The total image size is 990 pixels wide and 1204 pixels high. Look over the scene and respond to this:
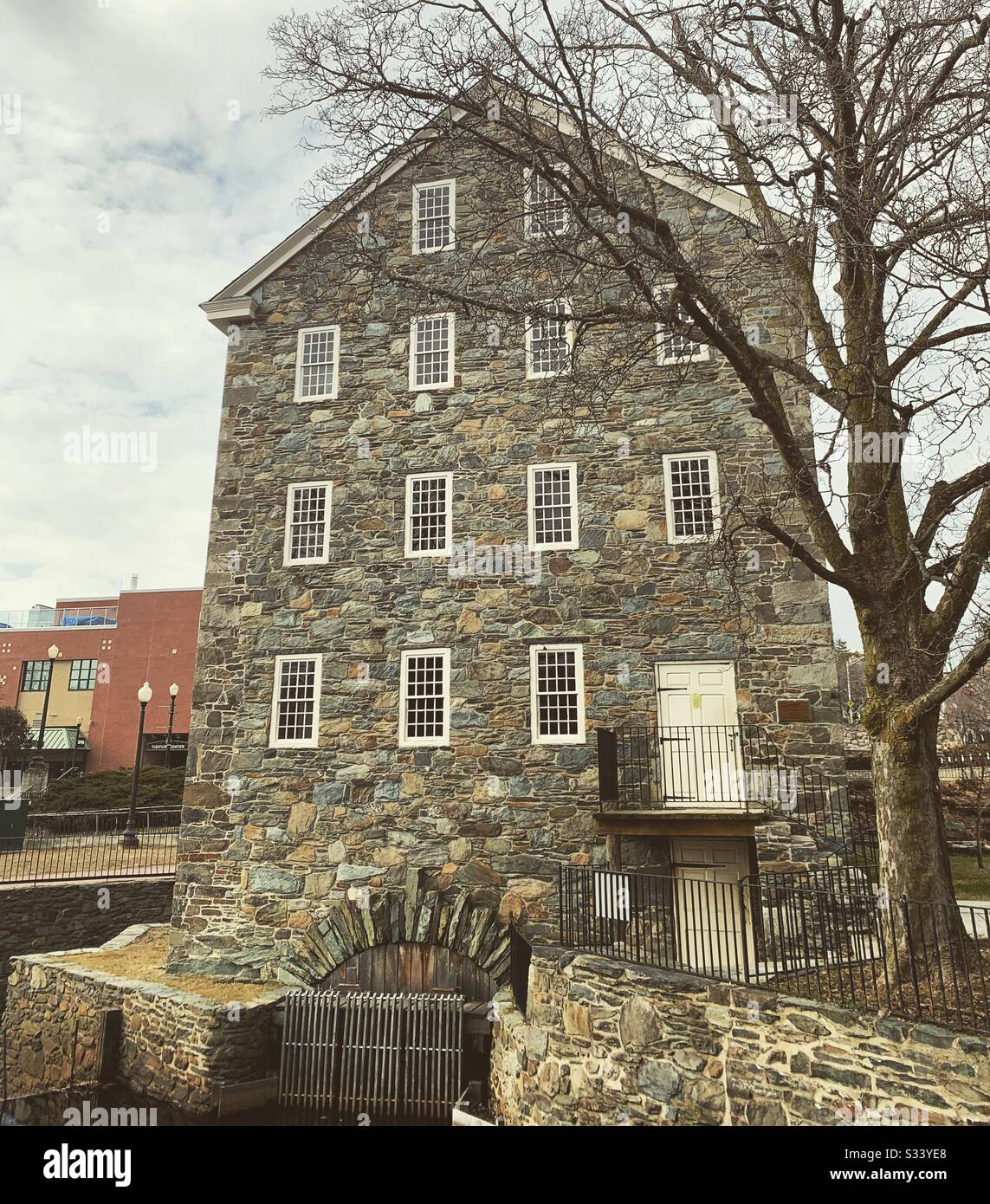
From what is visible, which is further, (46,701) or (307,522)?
(46,701)

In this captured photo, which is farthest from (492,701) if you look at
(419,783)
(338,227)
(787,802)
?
(338,227)

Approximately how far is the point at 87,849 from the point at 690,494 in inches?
746

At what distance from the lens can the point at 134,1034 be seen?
1279 cm

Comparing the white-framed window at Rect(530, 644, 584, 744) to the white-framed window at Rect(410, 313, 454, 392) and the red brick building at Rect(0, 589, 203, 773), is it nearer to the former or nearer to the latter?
the white-framed window at Rect(410, 313, 454, 392)

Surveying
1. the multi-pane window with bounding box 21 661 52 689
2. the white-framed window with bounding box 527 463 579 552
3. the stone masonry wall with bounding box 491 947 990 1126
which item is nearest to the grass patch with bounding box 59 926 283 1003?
the stone masonry wall with bounding box 491 947 990 1126

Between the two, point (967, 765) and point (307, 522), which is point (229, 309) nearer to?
point (307, 522)

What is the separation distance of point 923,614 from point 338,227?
13.1m

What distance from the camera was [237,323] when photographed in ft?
55.4

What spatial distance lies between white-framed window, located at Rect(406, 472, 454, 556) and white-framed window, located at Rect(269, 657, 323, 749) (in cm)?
276

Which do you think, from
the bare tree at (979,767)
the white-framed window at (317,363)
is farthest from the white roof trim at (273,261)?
the bare tree at (979,767)

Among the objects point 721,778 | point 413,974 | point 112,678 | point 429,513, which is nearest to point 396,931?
point 413,974

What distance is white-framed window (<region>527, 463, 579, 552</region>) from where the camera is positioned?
47.0 feet

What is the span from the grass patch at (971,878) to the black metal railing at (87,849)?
1738 cm
